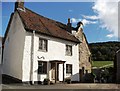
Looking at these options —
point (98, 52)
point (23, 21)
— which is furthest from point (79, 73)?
point (98, 52)

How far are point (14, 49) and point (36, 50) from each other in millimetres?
2517

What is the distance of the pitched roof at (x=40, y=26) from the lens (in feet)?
86.7

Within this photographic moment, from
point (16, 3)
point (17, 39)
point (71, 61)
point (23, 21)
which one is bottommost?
point (71, 61)

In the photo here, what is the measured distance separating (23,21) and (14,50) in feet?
11.1

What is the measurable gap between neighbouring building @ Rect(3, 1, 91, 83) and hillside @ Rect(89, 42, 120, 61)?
80.9 feet

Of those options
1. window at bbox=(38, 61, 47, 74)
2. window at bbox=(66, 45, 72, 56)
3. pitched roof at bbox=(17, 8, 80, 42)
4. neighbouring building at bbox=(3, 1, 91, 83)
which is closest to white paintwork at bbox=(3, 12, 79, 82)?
neighbouring building at bbox=(3, 1, 91, 83)

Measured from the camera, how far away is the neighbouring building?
25.5m

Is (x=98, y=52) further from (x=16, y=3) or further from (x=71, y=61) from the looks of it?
(x=16, y=3)

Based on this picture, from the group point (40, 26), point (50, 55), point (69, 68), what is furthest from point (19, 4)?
point (69, 68)

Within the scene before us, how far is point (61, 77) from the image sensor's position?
2927cm

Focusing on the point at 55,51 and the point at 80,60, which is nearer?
the point at 55,51

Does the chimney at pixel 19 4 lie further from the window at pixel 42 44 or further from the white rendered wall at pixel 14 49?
the window at pixel 42 44

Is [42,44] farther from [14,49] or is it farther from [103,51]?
[103,51]

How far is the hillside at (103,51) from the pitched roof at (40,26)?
78.5ft
